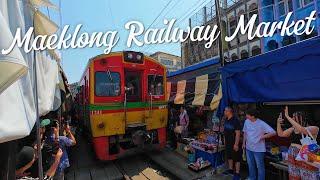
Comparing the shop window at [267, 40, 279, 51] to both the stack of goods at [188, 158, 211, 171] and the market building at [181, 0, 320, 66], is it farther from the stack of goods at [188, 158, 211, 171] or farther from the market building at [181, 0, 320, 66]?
the stack of goods at [188, 158, 211, 171]

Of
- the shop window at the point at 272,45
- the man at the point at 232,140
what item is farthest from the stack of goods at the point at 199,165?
the shop window at the point at 272,45

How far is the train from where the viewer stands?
7.68 meters

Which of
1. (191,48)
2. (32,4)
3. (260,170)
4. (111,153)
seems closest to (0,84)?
(32,4)

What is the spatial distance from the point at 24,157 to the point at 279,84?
455cm

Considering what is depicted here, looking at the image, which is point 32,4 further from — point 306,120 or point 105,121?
point 306,120

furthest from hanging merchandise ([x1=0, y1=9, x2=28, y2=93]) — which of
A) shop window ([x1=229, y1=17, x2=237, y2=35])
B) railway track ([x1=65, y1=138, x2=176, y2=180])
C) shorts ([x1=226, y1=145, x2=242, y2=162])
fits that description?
shop window ([x1=229, y1=17, x2=237, y2=35])

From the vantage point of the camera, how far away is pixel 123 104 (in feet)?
26.5

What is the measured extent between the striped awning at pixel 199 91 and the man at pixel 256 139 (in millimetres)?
2030

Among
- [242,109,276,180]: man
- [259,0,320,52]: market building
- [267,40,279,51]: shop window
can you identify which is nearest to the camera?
[242,109,276,180]: man

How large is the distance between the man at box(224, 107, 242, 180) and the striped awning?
127 centimetres

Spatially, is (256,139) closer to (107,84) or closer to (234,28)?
(107,84)

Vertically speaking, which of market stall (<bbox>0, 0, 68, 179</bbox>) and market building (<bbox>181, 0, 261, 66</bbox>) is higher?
market building (<bbox>181, 0, 261, 66</bbox>)

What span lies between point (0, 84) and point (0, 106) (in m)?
0.25

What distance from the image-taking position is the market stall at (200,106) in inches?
280
